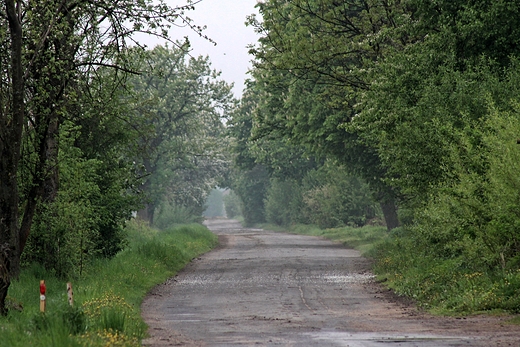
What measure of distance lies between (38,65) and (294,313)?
23.0 feet

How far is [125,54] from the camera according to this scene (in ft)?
56.7

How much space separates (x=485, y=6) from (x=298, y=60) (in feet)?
33.6

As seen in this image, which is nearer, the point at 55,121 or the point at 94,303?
the point at 94,303

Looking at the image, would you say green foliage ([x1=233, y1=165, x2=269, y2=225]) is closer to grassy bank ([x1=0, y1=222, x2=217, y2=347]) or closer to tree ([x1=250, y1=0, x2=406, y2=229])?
tree ([x1=250, y1=0, x2=406, y2=229])

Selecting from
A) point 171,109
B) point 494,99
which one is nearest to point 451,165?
point 494,99

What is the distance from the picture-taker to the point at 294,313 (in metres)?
16.2

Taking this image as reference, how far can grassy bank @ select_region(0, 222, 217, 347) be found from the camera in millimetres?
11234

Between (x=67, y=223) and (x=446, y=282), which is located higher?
(x=67, y=223)

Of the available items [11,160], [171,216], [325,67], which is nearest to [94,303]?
[11,160]

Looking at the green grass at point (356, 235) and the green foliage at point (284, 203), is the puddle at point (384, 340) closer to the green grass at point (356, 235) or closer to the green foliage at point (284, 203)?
the green grass at point (356, 235)

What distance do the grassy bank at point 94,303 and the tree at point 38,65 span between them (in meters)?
1.17

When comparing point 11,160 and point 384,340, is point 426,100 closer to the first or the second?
point 384,340

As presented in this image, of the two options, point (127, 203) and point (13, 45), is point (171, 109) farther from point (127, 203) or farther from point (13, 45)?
point (13, 45)

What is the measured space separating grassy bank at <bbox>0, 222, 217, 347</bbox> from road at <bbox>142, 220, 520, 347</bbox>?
53 cm
